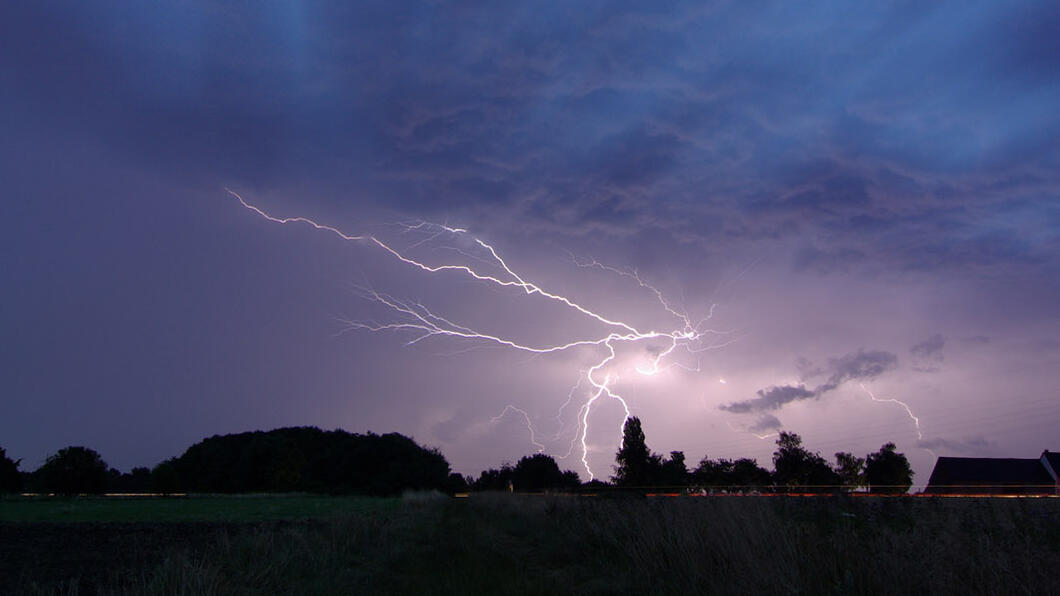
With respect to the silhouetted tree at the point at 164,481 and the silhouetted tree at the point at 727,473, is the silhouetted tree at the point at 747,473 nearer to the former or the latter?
the silhouetted tree at the point at 727,473

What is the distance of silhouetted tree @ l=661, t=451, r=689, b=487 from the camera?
53.8 metres

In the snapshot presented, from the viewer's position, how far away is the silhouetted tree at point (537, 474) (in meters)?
82.8

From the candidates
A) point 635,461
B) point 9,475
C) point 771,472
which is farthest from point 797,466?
point 9,475

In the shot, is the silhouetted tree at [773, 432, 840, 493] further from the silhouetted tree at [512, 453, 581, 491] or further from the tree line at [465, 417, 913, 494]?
the silhouetted tree at [512, 453, 581, 491]

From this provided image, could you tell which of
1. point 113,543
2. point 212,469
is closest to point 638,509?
point 113,543

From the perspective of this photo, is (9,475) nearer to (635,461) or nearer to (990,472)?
(635,461)

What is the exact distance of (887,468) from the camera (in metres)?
40.7

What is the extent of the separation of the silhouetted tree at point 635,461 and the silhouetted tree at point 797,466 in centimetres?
1509

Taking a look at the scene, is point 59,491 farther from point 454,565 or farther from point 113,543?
point 454,565

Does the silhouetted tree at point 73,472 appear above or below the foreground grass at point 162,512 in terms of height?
above

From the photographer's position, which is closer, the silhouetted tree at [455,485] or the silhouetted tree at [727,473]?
the silhouetted tree at [727,473]

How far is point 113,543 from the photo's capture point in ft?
42.8

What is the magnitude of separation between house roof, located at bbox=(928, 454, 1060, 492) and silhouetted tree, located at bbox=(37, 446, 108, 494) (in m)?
63.7

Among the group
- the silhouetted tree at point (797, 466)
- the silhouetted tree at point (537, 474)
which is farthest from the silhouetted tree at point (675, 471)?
the silhouetted tree at point (537, 474)
